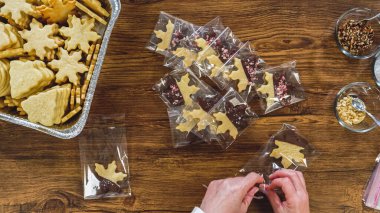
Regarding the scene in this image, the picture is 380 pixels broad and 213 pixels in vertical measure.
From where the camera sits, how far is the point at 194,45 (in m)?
1.37

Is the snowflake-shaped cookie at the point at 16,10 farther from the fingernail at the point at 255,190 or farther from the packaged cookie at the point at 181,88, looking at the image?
the fingernail at the point at 255,190

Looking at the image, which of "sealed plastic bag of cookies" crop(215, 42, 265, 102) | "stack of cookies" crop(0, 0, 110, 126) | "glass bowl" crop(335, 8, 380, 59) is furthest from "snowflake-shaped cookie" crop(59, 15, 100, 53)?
"glass bowl" crop(335, 8, 380, 59)

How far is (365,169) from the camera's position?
4.56ft

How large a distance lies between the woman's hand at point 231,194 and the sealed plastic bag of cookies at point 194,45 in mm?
409

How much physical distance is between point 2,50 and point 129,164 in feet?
1.75

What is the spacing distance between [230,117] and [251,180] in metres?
0.22

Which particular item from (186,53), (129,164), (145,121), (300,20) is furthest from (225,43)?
(129,164)

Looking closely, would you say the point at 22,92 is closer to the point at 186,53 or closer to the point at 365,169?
the point at 186,53

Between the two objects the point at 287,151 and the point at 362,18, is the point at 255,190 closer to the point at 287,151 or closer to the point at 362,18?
the point at 287,151

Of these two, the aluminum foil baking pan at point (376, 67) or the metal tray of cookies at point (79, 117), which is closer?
the metal tray of cookies at point (79, 117)

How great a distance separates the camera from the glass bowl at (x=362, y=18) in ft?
4.42

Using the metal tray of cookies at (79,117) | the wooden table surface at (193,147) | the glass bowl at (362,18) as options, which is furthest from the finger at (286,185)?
the metal tray of cookies at (79,117)

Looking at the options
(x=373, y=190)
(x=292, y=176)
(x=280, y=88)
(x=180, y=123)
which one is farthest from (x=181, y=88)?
(x=373, y=190)

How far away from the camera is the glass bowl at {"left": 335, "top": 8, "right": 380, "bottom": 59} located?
1.35 m
